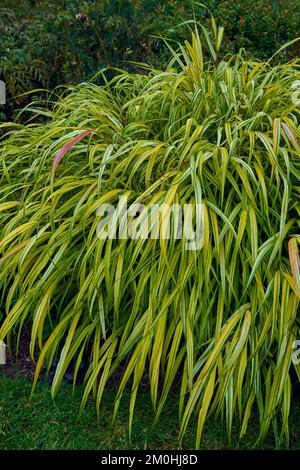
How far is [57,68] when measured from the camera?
420cm

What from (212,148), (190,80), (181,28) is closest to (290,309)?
(212,148)

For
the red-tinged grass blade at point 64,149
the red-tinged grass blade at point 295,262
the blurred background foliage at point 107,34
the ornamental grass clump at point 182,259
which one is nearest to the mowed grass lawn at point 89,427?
the ornamental grass clump at point 182,259

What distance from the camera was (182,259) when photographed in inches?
91.1

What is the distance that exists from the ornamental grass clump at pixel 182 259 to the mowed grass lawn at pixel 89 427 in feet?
0.24

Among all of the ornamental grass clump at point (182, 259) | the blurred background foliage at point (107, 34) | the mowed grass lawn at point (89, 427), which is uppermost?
the blurred background foliage at point (107, 34)

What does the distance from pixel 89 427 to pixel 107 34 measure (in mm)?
2389

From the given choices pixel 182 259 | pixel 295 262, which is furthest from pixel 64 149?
pixel 295 262

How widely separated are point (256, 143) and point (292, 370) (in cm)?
90

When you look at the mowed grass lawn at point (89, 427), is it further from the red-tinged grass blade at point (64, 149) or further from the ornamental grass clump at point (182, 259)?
the red-tinged grass blade at point (64, 149)

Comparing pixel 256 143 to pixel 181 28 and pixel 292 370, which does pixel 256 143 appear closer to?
pixel 292 370

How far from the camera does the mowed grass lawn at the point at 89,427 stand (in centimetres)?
236

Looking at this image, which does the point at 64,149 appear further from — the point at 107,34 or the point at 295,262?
the point at 107,34

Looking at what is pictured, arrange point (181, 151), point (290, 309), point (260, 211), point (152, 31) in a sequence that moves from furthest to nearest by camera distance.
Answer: point (152, 31), point (181, 151), point (260, 211), point (290, 309)

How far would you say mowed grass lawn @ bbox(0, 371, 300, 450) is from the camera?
7.73 ft
